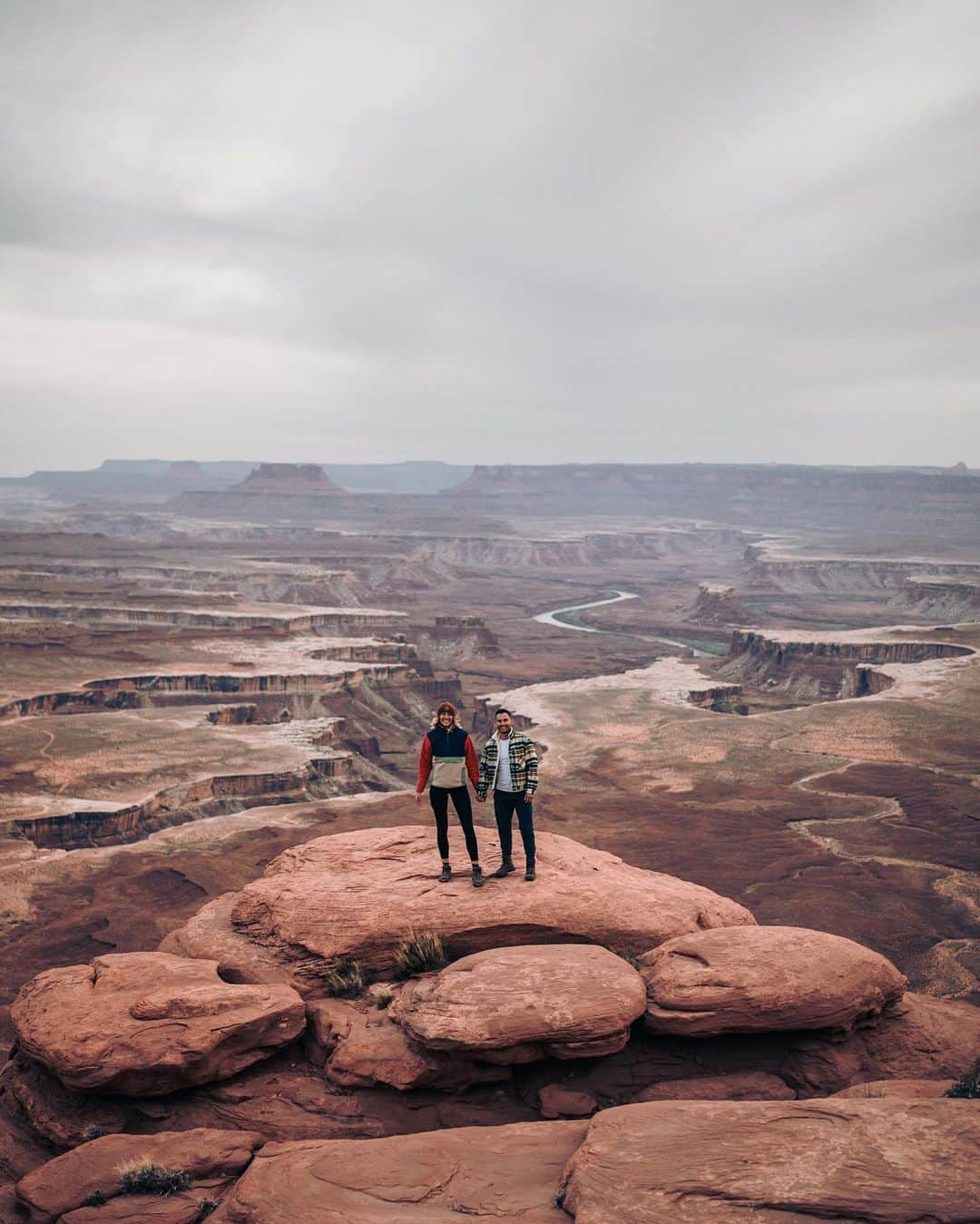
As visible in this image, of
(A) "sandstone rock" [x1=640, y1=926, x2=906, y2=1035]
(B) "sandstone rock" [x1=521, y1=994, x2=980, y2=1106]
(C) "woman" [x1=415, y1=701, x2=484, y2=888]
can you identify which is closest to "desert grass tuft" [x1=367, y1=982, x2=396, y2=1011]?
(C) "woman" [x1=415, y1=701, x2=484, y2=888]

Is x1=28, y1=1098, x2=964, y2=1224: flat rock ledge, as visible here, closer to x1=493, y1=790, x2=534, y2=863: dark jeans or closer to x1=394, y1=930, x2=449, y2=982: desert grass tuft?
x1=394, y1=930, x2=449, y2=982: desert grass tuft

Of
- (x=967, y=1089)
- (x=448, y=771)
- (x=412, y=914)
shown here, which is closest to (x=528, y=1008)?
(x=412, y=914)

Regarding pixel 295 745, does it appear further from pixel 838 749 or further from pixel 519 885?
pixel 519 885

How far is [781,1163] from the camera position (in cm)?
945

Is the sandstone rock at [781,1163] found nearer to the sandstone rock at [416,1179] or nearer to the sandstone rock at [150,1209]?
the sandstone rock at [416,1179]

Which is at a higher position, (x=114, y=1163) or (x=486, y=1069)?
(x=486, y=1069)

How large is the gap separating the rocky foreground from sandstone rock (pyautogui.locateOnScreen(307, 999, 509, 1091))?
0.11 feet

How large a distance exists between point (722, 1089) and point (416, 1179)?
3747 mm

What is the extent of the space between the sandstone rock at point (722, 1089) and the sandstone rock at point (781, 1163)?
1423mm

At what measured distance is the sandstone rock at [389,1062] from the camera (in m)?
12.2

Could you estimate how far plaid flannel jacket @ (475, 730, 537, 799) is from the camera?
1477 centimetres

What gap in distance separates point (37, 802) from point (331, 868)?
122ft

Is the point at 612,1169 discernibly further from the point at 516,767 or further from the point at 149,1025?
the point at 516,767

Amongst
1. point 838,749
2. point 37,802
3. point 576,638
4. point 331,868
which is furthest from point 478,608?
point 331,868
